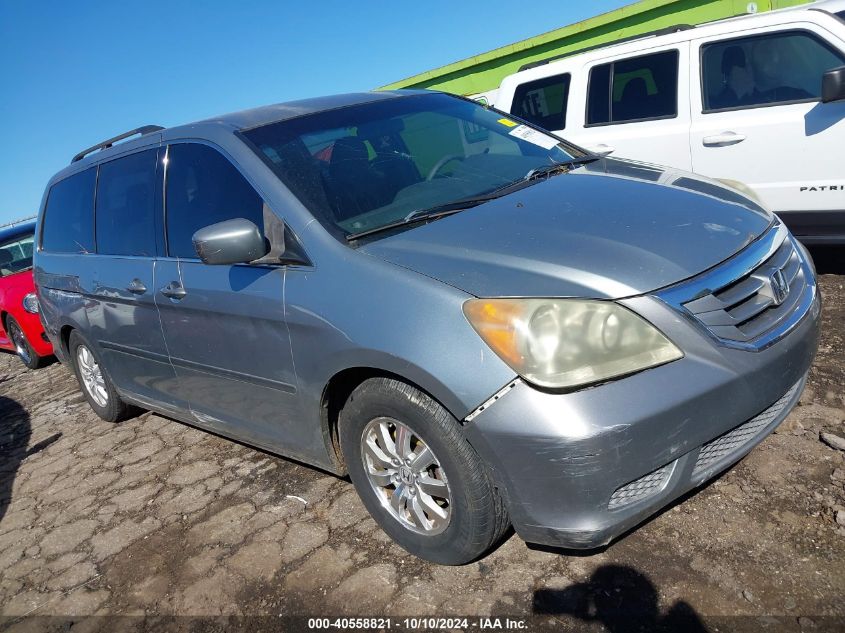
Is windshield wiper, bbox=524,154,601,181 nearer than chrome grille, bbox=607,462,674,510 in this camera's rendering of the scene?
No

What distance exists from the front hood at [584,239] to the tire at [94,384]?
299 cm

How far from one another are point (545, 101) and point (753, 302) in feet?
14.9

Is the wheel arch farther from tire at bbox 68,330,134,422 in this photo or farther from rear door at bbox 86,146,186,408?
tire at bbox 68,330,134,422

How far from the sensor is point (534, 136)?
3764 mm

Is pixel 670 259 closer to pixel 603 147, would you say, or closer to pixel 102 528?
pixel 102 528

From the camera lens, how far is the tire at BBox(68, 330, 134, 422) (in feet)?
15.7

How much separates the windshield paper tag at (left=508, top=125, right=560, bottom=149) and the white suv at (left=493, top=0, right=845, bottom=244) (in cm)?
199

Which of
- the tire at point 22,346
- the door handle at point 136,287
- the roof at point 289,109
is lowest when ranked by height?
the tire at point 22,346

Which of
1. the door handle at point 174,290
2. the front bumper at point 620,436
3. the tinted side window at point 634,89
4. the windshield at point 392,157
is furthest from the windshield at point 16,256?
the front bumper at point 620,436

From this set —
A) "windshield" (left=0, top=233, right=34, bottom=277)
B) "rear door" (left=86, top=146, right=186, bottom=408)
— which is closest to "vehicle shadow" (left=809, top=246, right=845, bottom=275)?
"rear door" (left=86, top=146, right=186, bottom=408)

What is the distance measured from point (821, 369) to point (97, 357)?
4281 mm

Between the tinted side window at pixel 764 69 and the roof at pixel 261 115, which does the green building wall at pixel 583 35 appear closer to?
the tinted side window at pixel 764 69

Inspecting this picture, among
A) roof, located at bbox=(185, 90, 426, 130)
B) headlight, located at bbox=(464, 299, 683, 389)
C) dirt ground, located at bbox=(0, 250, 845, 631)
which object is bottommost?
dirt ground, located at bbox=(0, 250, 845, 631)

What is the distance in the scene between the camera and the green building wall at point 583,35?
875 cm
